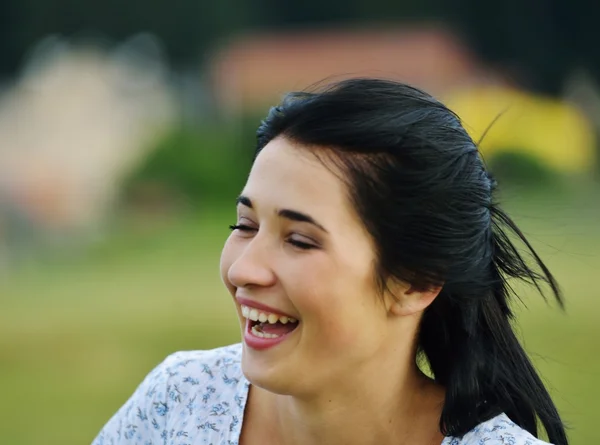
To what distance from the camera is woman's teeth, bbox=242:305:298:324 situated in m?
1.55

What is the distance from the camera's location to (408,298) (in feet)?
5.37

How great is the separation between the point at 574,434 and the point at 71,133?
32.1 feet

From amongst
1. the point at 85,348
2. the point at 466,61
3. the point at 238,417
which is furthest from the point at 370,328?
the point at 466,61

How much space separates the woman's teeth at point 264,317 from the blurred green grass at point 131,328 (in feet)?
4.77

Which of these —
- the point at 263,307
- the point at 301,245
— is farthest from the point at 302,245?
the point at 263,307

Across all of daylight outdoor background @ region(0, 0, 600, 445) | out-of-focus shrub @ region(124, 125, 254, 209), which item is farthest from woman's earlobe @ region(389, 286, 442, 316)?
out-of-focus shrub @ region(124, 125, 254, 209)

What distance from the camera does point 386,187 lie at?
158 centimetres

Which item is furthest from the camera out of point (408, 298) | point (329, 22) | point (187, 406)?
point (329, 22)

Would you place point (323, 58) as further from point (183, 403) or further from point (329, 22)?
point (183, 403)

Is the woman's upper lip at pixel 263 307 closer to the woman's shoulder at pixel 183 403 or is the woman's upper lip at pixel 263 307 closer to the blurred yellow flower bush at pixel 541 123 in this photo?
the woman's shoulder at pixel 183 403

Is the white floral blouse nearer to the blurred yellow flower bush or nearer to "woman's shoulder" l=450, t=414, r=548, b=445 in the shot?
"woman's shoulder" l=450, t=414, r=548, b=445

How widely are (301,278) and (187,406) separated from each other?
407mm

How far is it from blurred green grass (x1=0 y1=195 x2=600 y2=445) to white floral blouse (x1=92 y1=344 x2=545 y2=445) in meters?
1.32

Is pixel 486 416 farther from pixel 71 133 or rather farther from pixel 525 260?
pixel 71 133
